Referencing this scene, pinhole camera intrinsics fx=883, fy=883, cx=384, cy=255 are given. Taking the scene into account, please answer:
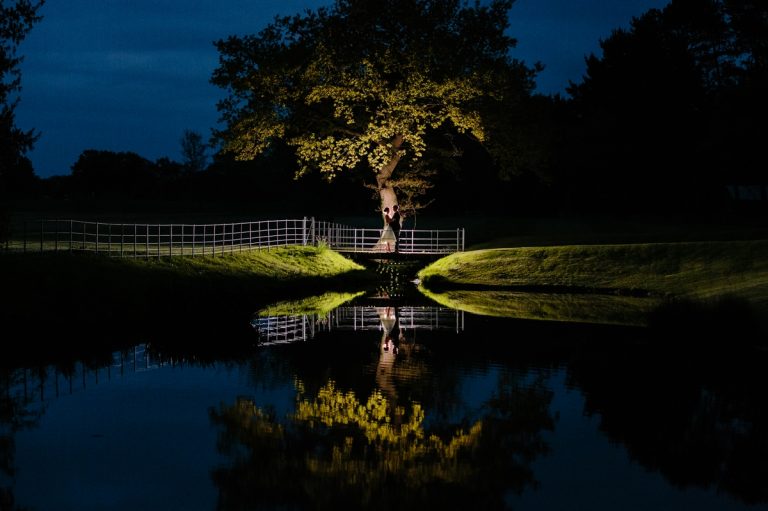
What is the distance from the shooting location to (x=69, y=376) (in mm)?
17344

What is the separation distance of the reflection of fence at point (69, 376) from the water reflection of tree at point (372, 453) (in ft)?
11.1

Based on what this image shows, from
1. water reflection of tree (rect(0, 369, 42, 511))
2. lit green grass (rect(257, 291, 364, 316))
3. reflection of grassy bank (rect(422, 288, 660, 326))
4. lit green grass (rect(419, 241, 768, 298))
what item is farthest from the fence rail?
water reflection of tree (rect(0, 369, 42, 511))

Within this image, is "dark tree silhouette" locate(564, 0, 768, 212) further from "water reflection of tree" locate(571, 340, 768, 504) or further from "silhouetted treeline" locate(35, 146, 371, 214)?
"water reflection of tree" locate(571, 340, 768, 504)

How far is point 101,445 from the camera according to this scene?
41.2 feet

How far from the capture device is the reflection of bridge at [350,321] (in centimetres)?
2386

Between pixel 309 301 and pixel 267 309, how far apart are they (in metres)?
3.27

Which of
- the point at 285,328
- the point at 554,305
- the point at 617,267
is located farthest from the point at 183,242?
the point at 285,328

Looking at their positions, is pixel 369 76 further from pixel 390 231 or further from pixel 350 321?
pixel 350 321

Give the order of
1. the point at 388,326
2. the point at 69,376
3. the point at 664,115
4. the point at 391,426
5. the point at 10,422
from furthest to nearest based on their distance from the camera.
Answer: the point at 664,115
the point at 388,326
the point at 69,376
the point at 10,422
the point at 391,426

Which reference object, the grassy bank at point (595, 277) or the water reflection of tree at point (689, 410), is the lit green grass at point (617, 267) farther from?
the water reflection of tree at point (689, 410)

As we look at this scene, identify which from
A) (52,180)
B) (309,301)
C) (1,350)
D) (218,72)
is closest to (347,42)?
(218,72)

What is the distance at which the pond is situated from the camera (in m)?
10.6

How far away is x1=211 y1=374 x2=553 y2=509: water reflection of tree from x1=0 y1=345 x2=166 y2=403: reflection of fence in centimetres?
338

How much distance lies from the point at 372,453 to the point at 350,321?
14.8 meters
